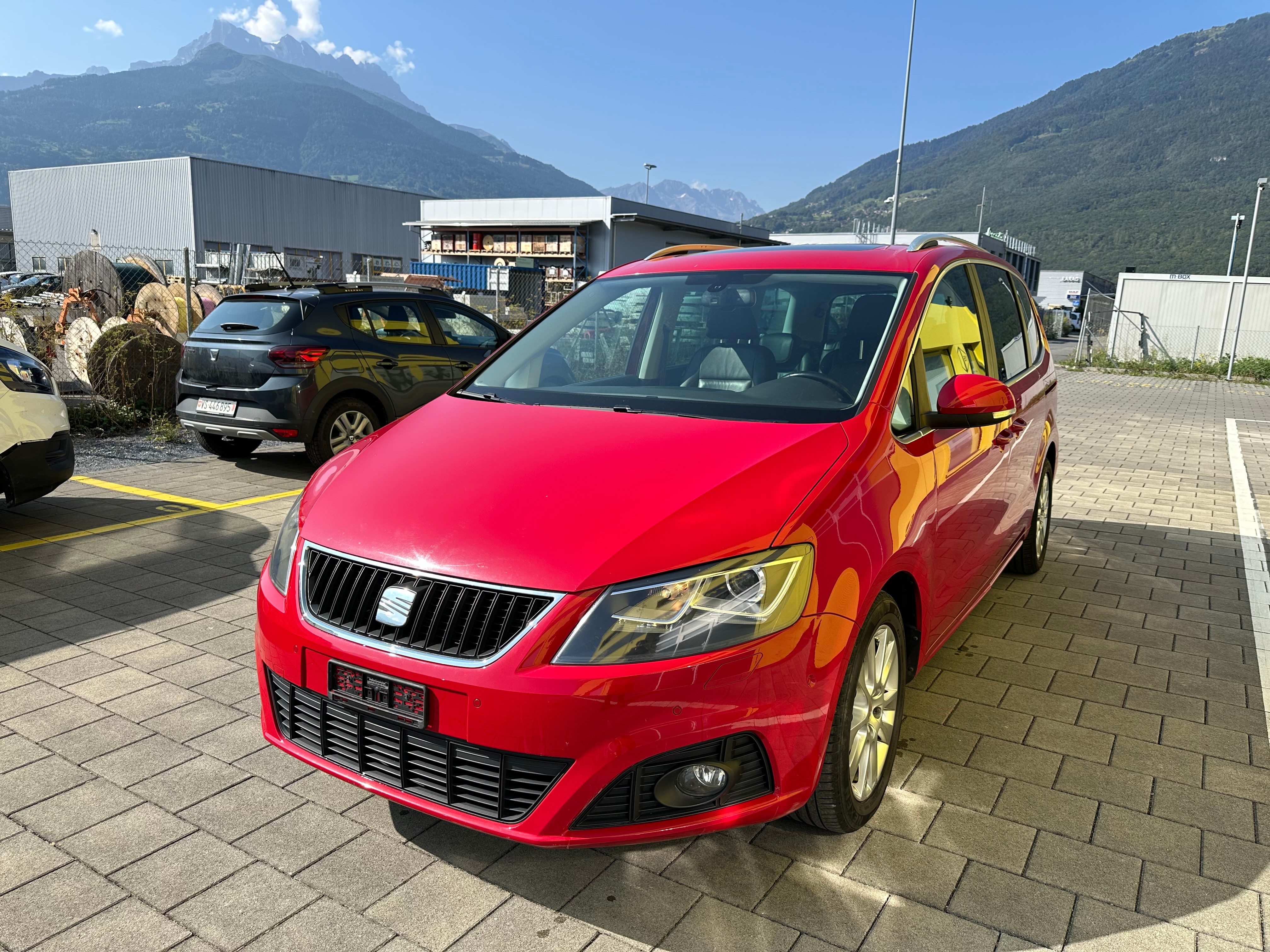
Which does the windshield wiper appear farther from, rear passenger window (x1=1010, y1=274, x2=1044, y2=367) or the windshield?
rear passenger window (x1=1010, y1=274, x2=1044, y2=367)

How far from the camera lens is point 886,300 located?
331 cm

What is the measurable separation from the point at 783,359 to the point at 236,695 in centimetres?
252

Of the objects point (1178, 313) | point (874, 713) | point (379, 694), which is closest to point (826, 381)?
point (874, 713)

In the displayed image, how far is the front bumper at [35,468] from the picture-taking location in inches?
217

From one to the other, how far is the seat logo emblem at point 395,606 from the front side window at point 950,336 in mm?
1832

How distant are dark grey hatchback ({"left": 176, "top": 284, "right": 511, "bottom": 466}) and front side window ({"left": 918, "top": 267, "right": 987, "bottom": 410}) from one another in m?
4.58

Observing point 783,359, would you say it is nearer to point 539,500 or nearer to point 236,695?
point 539,500

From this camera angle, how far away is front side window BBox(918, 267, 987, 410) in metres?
3.28

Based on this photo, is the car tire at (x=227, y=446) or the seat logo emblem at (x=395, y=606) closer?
the seat logo emblem at (x=395, y=606)

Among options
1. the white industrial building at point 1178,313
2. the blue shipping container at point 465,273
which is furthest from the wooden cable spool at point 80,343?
the blue shipping container at point 465,273

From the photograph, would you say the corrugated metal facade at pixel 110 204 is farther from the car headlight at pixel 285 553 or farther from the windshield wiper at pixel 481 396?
the car headlight at pixel 285 553

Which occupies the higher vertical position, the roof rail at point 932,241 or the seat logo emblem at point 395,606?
the roof rail at point 932,241

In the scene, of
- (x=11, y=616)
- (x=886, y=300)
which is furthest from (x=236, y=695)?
(x=886, y=300)

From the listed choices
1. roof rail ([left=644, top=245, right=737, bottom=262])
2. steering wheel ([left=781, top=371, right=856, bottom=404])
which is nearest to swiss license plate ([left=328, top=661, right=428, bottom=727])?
steering wheel ([left=781, top=371, right=856, bottom=404])
